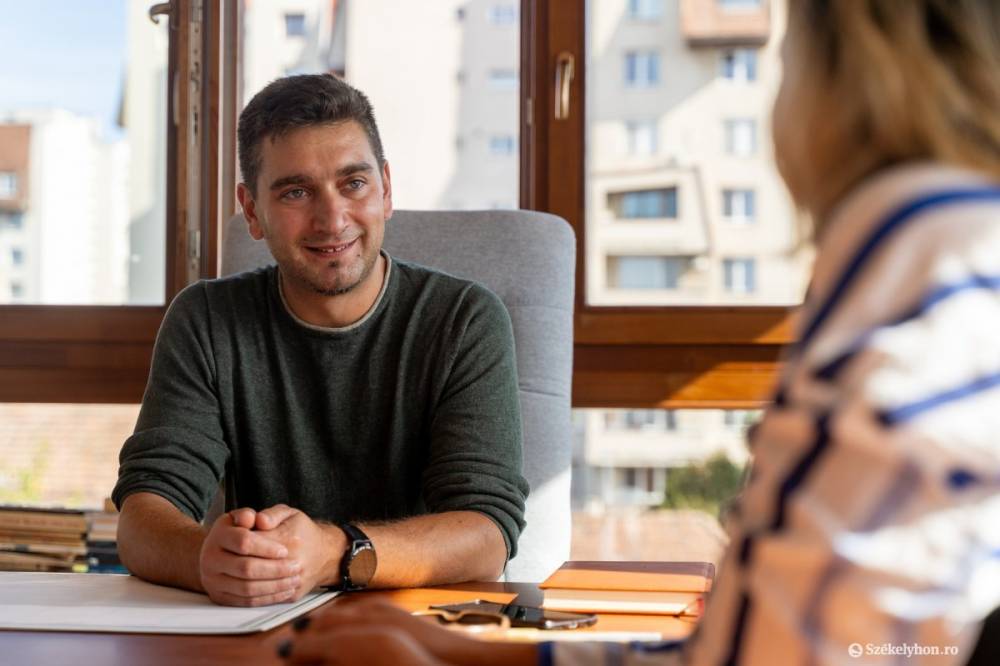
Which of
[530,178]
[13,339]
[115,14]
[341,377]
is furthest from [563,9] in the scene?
[13,339]

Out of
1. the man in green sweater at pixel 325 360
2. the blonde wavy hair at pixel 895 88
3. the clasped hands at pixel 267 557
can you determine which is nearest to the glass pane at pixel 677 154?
the man in green sweater at pixel 325 360

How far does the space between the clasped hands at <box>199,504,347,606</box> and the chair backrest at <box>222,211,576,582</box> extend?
56 centimetres

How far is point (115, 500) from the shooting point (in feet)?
5.39

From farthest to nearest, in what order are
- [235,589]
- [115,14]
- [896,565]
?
1. [115,14]
2. [235,589]
3. [896,565]

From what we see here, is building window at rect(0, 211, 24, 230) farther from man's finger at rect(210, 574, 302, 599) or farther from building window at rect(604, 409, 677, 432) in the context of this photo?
man's finger at rect(210, 574, 302, 599)

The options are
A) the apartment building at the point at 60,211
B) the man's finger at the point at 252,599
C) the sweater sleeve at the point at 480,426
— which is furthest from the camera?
the apartment building at the point at 60,211

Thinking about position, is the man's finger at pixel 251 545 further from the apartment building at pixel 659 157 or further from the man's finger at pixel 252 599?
the apartment building at pixel 659 157

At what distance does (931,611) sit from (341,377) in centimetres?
138

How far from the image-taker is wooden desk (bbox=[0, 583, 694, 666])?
97cm

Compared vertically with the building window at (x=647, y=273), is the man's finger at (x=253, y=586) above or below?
below

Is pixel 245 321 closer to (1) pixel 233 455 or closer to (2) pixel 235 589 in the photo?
(1) pixel 233 455

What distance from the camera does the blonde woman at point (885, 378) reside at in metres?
0.53

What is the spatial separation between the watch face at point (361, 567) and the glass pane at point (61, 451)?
5.47 ft

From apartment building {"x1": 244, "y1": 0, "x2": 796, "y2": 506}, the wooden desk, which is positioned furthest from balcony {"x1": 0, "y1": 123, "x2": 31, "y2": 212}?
the wooden desk
